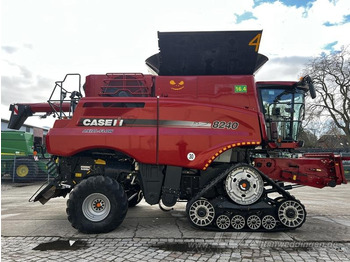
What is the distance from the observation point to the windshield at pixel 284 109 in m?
5.98

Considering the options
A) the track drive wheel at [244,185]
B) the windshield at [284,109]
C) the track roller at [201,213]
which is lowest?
the track roller at [201,213]

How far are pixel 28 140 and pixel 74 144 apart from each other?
1296 centimetres

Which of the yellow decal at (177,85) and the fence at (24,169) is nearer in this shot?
the yellow decal at (177,85)

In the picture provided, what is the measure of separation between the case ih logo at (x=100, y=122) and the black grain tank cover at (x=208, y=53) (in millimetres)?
1442

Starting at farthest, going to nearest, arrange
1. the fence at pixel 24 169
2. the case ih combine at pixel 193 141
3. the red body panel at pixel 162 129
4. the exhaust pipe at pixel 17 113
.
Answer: the fence at pixel 24 169 < the exhaust pipe at pixel 17 113 < the red body panel at pixel 162 129 < the case ih combine at pixel 193 141

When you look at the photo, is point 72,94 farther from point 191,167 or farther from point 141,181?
point 191,167

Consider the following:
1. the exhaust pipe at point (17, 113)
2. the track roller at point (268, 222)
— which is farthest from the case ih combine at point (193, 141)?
the exhaust pipe at point (17, 113)

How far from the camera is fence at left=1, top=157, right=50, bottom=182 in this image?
15.3 meters

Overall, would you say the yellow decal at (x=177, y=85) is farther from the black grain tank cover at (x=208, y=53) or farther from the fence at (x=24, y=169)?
the fence at (x=24, y=169)

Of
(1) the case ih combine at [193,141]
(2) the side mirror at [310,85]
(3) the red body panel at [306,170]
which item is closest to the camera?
(1) the case ih combine at [193,141]

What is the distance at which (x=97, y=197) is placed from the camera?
533 centimetres

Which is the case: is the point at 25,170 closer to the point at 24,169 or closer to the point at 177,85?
the point at 24,169

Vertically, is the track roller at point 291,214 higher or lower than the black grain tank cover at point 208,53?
lower

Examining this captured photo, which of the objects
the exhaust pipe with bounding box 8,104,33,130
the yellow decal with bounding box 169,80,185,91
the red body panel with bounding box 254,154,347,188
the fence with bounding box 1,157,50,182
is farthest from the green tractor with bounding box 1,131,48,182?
the red body panel with bounding box 254,154,347,188
